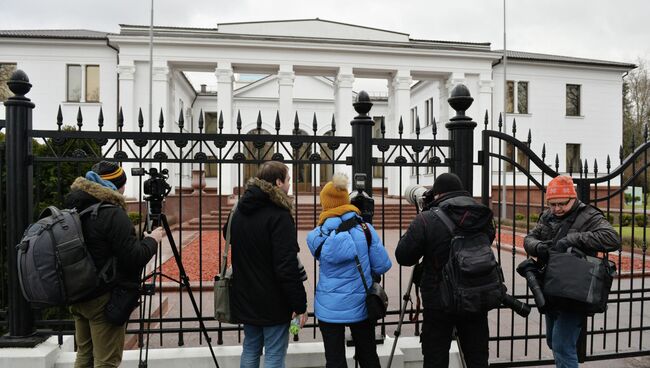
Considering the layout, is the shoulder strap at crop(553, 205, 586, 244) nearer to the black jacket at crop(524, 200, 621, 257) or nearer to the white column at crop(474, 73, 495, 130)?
the black jacket at crop(524, 200, 621, 257)

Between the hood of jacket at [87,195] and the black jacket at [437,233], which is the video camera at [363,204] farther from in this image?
the hood of jacket at [87,195]

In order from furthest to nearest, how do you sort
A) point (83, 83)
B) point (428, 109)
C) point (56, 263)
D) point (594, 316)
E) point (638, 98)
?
point (638, 98)
point (428, 109)
point (83, 83)
point (594, 316)
point (56, 263)

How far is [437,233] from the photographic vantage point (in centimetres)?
310

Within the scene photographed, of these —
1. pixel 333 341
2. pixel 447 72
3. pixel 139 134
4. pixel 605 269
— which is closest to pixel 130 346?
pixel 139 134

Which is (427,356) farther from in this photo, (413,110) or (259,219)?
(413,110)

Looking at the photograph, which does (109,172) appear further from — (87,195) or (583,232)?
(583,232)

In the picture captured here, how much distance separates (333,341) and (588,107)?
3449cm

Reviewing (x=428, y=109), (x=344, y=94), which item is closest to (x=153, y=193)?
(x=344, y=94)

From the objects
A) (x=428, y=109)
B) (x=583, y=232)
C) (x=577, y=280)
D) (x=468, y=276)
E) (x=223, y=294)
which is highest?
(x=428, y=109)

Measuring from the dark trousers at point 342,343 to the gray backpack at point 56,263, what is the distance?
1648 mm

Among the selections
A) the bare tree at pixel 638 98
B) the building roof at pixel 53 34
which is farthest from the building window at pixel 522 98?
the building roof at pixel 53 34

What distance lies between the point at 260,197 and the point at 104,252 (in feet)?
3.58

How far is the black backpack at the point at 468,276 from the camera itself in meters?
3.01

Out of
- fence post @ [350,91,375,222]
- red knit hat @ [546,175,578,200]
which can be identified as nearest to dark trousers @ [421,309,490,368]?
red knit hat @ [546,175,578,200]
